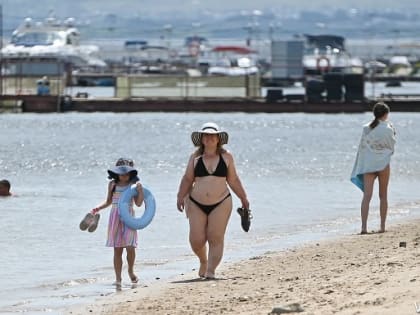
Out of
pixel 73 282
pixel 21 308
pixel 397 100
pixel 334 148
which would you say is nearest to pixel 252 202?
pixel 73 282

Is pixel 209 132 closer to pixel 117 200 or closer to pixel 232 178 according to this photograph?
pixel 232 178

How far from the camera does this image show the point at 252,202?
2327 centimetres

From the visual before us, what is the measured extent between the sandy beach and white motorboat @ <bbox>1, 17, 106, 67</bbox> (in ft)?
250

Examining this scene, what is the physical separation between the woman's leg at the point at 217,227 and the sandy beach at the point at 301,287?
0.79 ft

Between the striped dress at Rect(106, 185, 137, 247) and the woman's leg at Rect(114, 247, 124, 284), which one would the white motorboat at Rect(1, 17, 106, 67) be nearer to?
the woman's leg at Rect(114, 247, 124, 284)

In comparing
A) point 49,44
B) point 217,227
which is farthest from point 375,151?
point 49,44

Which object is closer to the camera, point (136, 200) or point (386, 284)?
point (386, 284)

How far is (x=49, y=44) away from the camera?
3829 inches

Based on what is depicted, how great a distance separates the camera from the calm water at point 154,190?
1507 cm

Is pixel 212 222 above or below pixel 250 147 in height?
above

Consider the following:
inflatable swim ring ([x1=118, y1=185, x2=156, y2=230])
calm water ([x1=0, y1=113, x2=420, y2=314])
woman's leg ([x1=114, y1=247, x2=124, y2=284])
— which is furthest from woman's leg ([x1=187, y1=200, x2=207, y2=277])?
calm water ([x1=0, y1=113, x2=420, y2=314])

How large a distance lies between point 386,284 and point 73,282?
12.8 feet

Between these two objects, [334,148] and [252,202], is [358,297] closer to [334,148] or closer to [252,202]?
[252,202]

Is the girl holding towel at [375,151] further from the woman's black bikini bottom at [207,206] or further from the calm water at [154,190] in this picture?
the woman's black bikini bottom at [207,206]
